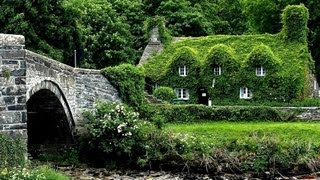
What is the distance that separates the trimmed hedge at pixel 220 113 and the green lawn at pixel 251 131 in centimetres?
134

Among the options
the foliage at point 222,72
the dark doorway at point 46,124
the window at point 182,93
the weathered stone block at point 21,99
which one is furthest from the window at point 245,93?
the weathered stone block at point 21,99

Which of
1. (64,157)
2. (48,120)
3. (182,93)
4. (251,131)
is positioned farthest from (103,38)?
(64,157)

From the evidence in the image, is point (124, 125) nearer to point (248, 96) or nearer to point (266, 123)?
point (266, 123)

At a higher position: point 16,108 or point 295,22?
point 295,22

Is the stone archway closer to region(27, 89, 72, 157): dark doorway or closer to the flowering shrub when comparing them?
region(27, 89, 72, 157): dark doorway

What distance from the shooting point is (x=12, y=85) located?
60.5 feet

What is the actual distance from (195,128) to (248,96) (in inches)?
476

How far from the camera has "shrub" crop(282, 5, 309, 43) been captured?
144 feet

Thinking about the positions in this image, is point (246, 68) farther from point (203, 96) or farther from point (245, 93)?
point (203, 96)

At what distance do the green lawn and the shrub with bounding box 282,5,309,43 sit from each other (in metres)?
11.4

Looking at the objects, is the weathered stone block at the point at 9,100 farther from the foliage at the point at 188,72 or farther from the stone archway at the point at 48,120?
the foliage at the point at 188,72

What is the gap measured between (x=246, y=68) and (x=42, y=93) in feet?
70.0

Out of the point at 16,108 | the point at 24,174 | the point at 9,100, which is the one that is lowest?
the point at 24,174

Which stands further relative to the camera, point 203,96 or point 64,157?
point 203,96
